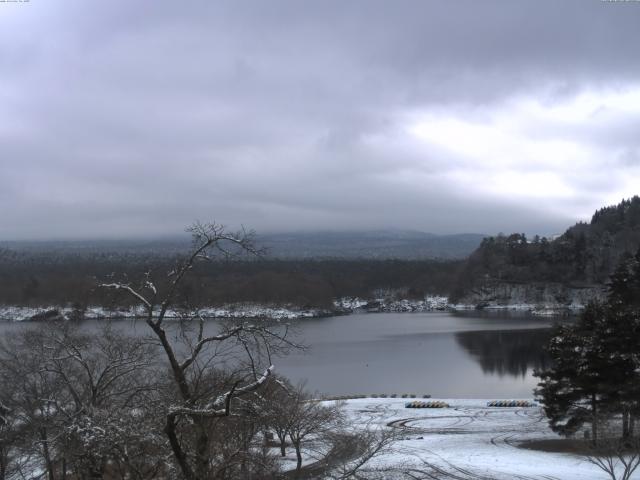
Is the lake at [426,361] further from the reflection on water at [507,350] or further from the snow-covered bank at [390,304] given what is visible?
the snow-covered bank at [390,304]

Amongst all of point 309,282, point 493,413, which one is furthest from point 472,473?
point 309,282

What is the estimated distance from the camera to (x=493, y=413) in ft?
78.3

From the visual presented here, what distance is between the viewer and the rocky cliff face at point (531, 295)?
88.6 metres

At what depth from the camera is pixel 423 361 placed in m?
40.8

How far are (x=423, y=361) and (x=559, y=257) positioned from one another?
63.1m

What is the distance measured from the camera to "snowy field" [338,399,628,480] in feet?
40.3

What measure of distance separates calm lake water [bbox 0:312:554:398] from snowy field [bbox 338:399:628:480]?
15.5ft

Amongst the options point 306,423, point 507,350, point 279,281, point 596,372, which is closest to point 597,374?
point 596,372

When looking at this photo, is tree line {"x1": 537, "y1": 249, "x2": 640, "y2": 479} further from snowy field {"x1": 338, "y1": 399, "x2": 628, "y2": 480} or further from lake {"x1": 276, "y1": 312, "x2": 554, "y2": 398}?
lake {"x1": 276, "y1": 312, "x2": 554, "y2": 398}

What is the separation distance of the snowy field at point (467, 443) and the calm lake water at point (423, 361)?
4.72 metres

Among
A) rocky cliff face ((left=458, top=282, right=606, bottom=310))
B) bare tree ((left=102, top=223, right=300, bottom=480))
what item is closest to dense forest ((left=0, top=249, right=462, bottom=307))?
rocky cliff face ((left=458, top=282, right=606, bottom=310))

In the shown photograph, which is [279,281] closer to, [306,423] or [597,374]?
[597,374]

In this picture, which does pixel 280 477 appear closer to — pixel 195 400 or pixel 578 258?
pixel 195 400

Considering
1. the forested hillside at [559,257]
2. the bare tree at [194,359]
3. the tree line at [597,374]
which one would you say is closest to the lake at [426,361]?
the tree line at [597,374]
